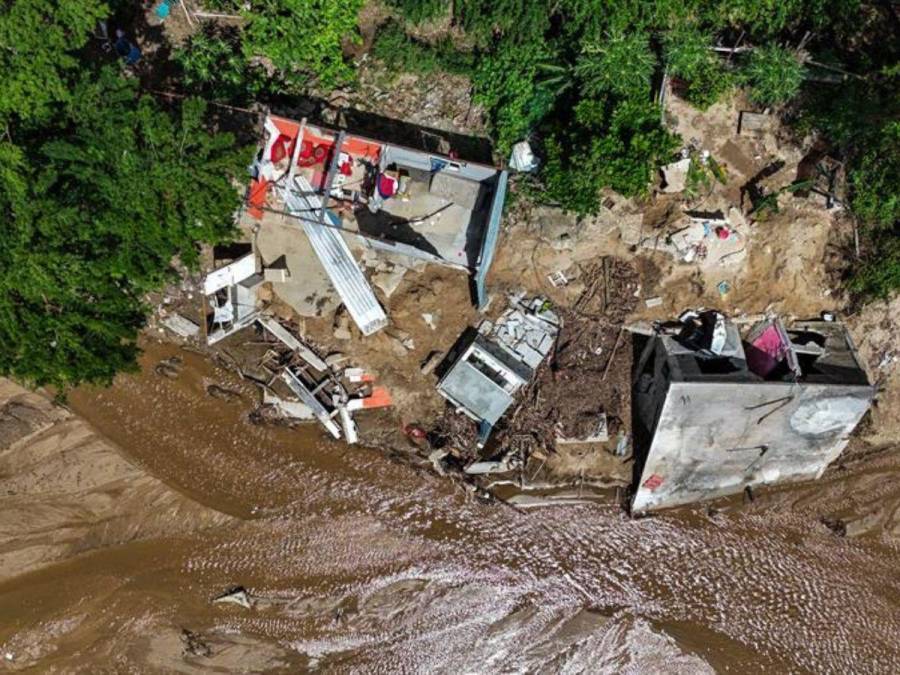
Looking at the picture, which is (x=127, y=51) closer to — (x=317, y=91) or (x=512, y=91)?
(x=317, y=91)

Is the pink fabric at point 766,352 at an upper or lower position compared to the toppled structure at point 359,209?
lower

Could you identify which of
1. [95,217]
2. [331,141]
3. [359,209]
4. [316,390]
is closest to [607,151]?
[359,209]

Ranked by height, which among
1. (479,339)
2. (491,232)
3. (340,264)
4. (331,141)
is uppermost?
(331,141)

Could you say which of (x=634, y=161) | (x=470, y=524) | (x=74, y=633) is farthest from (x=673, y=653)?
(x=74, y=633)

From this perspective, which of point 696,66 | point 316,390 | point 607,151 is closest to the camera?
point 607,151

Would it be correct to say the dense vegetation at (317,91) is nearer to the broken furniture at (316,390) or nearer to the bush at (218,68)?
the bush at (218,68)

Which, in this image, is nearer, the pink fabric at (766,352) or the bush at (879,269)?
the bush at (879,269)

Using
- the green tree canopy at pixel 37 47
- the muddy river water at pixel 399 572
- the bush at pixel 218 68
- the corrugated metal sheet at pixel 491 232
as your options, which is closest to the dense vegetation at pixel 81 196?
the green tree canopy at pixel 37 47

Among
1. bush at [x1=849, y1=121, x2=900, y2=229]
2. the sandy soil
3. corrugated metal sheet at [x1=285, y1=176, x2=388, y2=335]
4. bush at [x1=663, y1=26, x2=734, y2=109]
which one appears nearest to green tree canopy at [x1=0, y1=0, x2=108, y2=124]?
corrugated metal sheet at [x1=285, y1=176, x2=388, y2=335]
